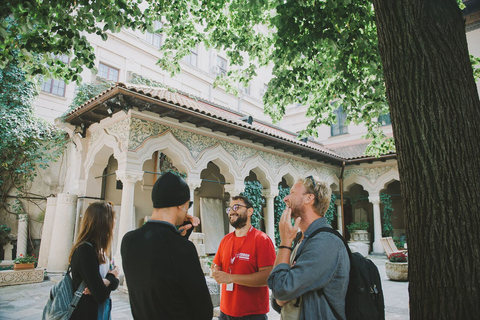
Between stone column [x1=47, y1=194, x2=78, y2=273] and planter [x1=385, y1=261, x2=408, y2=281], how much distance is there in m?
8.25

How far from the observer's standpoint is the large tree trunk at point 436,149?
1.64 m

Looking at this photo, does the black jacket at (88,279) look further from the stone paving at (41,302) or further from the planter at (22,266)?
the planter at (22,266)

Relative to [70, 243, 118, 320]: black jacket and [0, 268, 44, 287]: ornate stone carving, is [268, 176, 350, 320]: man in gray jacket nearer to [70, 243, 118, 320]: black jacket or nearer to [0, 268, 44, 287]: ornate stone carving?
[70, 243, 118, 320]: black jacket

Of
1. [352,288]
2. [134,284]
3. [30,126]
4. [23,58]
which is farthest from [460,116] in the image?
[30,126]

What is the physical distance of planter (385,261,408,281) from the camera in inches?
305

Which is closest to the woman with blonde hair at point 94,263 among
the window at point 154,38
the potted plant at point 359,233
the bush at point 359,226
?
the potted plant at point 359,233

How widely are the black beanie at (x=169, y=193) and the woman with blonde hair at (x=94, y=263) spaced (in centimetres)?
85

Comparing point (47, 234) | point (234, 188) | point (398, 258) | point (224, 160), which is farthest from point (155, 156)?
point (398, 258)

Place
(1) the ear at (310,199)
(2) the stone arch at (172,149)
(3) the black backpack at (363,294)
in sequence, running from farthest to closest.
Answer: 1. (2) the stone arch at (172,149)
2. (1) the ear at (310,199)
3. (3) the black backpack at (363,294)

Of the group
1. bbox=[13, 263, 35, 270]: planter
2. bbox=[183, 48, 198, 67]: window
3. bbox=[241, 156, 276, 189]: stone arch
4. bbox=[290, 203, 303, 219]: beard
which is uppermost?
bbox=[183, 48, 198, 67]: window

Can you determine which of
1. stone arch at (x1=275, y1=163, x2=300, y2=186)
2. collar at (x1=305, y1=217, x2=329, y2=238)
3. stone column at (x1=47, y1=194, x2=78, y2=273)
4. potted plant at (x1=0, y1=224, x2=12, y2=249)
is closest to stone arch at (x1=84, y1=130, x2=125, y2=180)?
stone column at (x1=47, y1=194, x2=78, y2=273)

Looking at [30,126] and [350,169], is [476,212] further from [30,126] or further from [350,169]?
[350,169]

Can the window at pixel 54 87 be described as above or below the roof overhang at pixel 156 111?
above

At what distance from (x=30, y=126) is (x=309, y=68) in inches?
344
